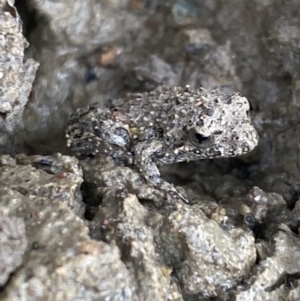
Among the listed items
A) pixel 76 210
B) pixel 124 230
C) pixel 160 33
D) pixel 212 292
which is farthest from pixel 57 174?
pixel 160 33

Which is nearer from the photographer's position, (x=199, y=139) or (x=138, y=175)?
(x=138, y=175)

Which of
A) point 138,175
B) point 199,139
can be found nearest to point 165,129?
point 199,139

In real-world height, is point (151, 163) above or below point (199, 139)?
below

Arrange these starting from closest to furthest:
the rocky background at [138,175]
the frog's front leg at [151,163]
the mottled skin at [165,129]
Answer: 1. the rocky background at [138,175]
2. the frog's front leg at [151,163]
3. the mottled skin at [165,129]

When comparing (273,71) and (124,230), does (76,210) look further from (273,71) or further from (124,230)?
(273,71)

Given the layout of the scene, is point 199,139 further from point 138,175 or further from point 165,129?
point 138,175

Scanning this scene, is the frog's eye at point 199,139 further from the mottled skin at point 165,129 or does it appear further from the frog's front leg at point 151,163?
the frog's front leg at point 151,163

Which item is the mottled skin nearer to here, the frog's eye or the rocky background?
the frog's eye

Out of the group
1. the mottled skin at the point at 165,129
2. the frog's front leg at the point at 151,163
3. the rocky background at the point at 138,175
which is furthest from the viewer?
the mottled skin at the point at 165,129

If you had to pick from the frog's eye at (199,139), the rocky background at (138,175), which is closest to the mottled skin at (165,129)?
the frog's eye at (199,139)
